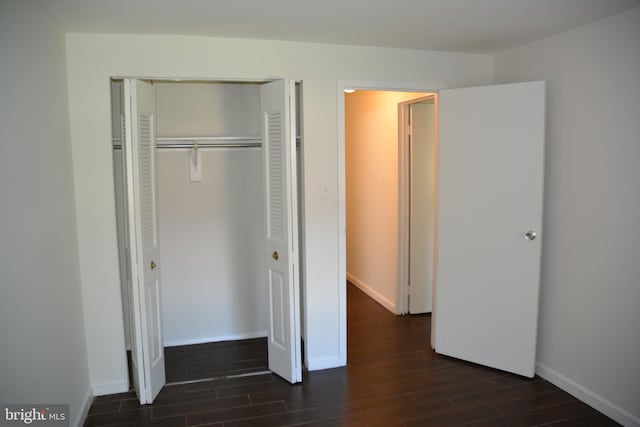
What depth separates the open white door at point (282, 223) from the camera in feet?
9.89

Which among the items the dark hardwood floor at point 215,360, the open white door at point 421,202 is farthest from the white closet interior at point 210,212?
the open white door at point 421,202

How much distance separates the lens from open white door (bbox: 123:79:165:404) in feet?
8.98

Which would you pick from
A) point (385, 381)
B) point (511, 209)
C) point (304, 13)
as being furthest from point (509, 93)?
point (385, 381)

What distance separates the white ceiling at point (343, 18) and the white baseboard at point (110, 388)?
7.45 ft

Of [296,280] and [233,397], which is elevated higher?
[296,280]

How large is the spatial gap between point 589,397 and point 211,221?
3.02 meters

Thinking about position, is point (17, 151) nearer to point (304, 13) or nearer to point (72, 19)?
point (72, 19)

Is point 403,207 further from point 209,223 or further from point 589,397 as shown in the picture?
point 589,397

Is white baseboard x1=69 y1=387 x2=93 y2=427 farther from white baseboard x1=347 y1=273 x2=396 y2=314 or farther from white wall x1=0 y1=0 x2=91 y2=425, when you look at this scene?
white baseboard x1=347 y1=273 x2=396 y2=314

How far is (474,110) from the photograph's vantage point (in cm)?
331

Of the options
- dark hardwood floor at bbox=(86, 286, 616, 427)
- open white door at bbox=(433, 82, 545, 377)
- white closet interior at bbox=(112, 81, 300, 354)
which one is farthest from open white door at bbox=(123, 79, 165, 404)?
open white door at bbox=(433, 82, 545, 377)

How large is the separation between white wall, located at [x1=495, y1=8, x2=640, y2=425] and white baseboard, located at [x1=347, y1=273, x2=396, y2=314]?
5.46 feet

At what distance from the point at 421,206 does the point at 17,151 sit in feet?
11.1

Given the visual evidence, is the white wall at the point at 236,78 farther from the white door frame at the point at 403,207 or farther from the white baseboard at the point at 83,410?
the white door frame at the point at 403,207
